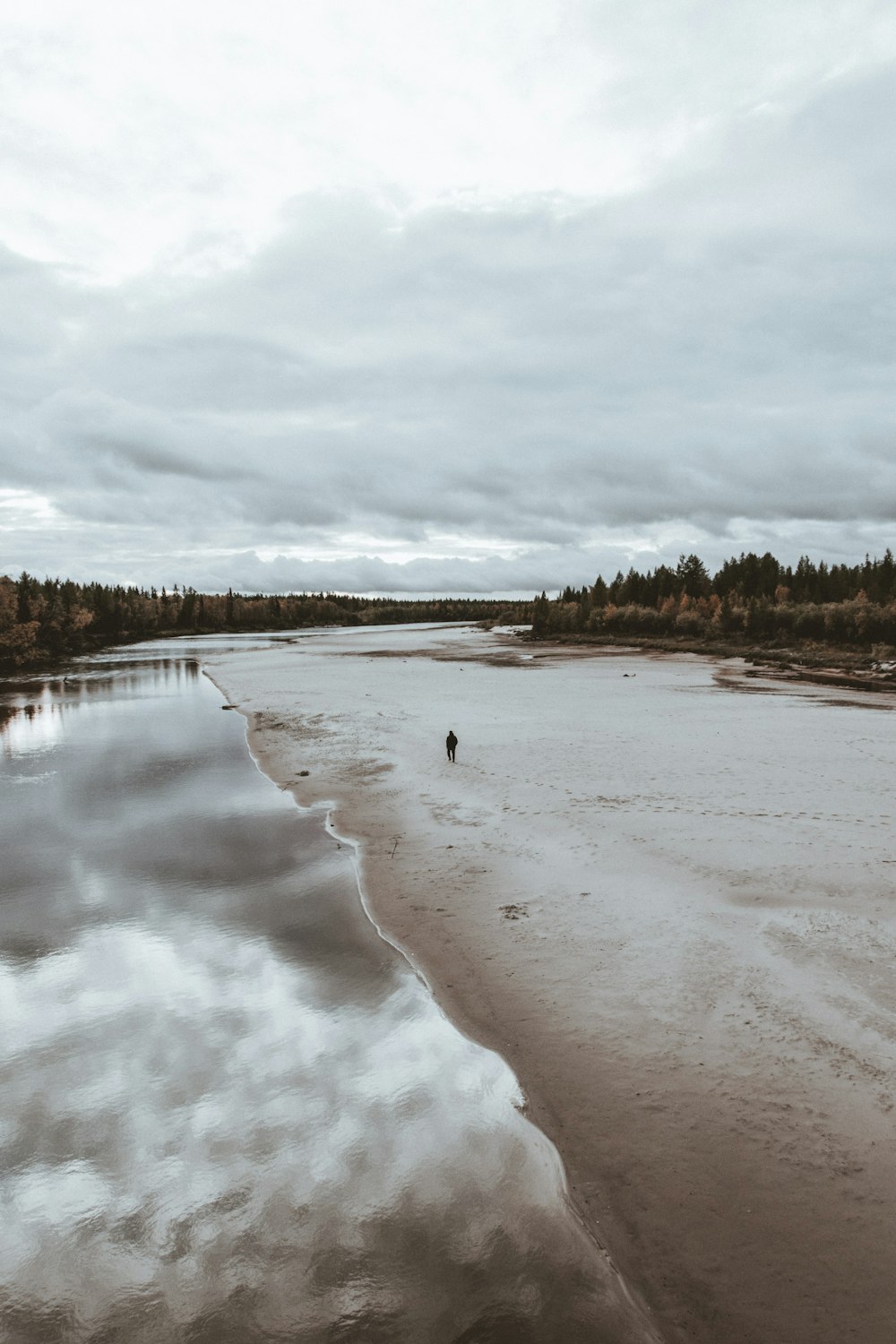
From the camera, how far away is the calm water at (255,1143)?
19.0 feet

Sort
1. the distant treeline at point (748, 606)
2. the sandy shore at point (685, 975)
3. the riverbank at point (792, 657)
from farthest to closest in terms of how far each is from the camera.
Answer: the distant treeline at point (748, 606)
the riverbank at point (792, 657)
the sandy shore at point (685, 975)

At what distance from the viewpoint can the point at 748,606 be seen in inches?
5600

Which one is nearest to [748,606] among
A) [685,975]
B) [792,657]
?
[792,657]

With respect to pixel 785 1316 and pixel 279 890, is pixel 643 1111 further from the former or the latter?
pixel 279 890

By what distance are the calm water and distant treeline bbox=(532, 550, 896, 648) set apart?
95.9 meters

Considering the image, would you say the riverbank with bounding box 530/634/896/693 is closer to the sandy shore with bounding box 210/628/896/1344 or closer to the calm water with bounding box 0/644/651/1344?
the sandy shore with bounding box 210/628/896/1344

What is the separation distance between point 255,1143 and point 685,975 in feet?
20.2

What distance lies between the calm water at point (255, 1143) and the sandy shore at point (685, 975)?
610mm

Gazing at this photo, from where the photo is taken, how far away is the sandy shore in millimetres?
6031

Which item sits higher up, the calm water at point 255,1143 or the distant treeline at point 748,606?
the distant treeline at point 748,606

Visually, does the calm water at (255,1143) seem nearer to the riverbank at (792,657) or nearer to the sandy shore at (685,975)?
the sandy shore at (685,975)

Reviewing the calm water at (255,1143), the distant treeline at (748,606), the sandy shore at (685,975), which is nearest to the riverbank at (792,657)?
the distant treeline at (748,606)

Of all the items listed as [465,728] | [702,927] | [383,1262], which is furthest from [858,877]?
[465,728]

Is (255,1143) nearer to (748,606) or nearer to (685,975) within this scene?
(685,975)
